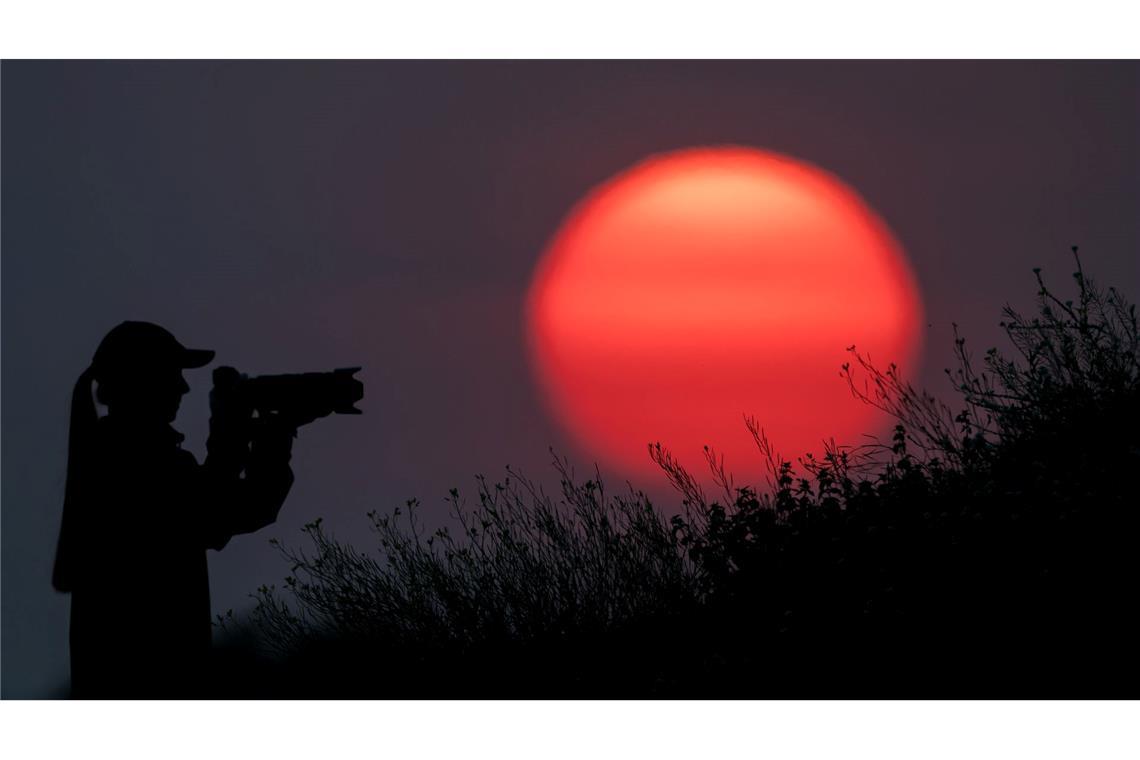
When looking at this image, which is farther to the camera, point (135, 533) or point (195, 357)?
point (195, 357)

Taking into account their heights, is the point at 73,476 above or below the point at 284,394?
below

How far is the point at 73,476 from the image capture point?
10.3ft

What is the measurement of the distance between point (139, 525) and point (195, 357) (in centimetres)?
53

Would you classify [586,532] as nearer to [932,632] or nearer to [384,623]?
[384,623]

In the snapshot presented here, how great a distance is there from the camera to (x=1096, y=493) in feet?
16.0

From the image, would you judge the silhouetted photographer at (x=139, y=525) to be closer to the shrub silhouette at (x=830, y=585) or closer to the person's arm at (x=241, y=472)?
the person's arm at (x=241, y=472)

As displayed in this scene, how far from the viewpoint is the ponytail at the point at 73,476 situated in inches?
123

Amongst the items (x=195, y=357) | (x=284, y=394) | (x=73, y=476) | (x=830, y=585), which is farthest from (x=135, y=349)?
(x=830, y=585)

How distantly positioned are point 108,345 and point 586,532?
11.8 feet

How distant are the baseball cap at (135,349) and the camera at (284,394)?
0.66 ft

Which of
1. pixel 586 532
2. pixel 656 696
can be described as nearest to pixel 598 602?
pixel 586 532

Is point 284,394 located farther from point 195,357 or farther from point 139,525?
point 139,525

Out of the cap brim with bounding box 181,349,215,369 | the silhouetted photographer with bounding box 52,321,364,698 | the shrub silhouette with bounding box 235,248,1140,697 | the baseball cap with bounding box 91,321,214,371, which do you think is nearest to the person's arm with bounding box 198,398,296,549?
the silhouetted photographer with bounding box 52,321,364,698

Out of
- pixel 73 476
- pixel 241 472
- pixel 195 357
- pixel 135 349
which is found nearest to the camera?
pixel 73 476
